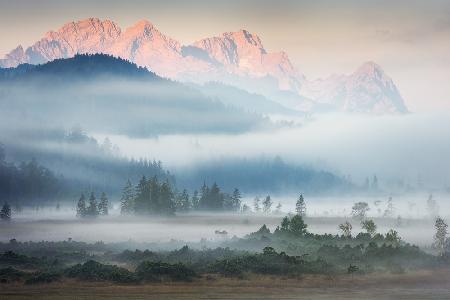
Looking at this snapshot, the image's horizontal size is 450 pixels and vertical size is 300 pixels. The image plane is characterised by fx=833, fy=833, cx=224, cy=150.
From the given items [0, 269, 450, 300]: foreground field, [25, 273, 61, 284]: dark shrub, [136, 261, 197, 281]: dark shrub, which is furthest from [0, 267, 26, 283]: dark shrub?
[136, 261, 197, 281]: dark shrub

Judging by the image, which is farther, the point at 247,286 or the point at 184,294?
the point at 247,286

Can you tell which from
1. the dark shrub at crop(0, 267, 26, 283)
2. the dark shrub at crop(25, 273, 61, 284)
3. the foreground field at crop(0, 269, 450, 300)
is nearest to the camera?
the foreground field at crop(0, 269, 450, 300)

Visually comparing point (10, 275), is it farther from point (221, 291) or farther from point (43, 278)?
point (221, 291)

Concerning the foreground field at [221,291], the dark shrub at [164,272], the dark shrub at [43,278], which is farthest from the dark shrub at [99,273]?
the dark shrub at [43,278]

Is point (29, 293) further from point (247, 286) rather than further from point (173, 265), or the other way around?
point (247, 286)

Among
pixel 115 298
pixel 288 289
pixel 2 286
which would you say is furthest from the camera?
pixel 288 289

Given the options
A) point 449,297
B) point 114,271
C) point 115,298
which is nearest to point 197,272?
point 114,271

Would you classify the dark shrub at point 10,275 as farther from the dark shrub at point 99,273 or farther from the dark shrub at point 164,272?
the dark shrub at point 164,272

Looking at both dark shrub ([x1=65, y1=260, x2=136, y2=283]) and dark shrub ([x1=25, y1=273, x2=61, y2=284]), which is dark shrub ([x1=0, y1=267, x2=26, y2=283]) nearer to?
dark shrub ([x1=25, y1=273, x2=61, y2=284])

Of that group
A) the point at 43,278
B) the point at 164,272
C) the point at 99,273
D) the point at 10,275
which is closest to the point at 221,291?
the point at 164,272

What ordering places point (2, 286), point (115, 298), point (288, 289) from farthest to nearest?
A: point (288, 289) < point (2, 286) < point (115, 298)

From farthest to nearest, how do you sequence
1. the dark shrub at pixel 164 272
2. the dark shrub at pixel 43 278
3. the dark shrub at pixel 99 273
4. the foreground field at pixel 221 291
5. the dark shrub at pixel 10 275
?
1. the dark shrub at pixel 164 272
2. the dark shrub at pixel 99 273
3. the dark shrub at pixel 10 275
4. the dark shrub at pixel 43 278
5. the foreground field at pixel 221 291

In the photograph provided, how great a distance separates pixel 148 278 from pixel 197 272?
48.6 feet

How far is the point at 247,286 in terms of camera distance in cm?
19362
